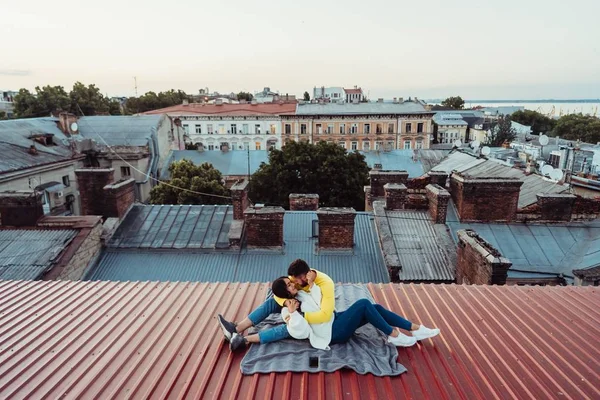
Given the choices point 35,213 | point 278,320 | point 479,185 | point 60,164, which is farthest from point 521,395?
point 60,164

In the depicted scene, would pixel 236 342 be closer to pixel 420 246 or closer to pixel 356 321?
pixel 356 321

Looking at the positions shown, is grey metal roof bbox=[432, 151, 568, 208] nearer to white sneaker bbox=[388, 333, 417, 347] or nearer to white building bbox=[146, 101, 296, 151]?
white sneaker bbox=[388, 333, 417, 347]

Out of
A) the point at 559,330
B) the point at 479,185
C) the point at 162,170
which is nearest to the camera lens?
the point at 559,330

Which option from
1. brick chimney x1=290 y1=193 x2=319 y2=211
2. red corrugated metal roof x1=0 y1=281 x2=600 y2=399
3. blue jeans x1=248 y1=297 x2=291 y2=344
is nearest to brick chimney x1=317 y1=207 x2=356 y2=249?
brick chimney x1=290 y1=193 x2=319 y2=211

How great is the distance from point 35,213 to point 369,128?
4779 centimetres

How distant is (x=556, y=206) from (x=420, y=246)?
14.0 ft

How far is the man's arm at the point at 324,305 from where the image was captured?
438 centimetres

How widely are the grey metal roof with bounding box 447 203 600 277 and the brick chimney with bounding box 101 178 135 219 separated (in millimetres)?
9457

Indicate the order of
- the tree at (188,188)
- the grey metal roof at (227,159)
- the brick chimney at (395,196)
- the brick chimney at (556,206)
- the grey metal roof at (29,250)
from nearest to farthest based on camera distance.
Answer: the grey metal roof at (29,250)
the brick chimney at (556,206)
the brick chimney at (395,196)
the tree at (188,188)
the grey metal roof at (227,159)

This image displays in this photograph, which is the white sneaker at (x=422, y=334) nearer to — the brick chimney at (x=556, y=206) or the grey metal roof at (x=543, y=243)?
the grey metal roof at (x=543, y=243)

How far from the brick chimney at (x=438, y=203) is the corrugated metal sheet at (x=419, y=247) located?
0.78ft

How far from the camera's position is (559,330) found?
16.3ft

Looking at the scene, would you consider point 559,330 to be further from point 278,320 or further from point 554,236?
point 554,236

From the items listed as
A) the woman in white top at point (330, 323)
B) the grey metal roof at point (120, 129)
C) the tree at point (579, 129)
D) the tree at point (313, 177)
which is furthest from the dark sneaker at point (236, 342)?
the tree at point (579, 129)
